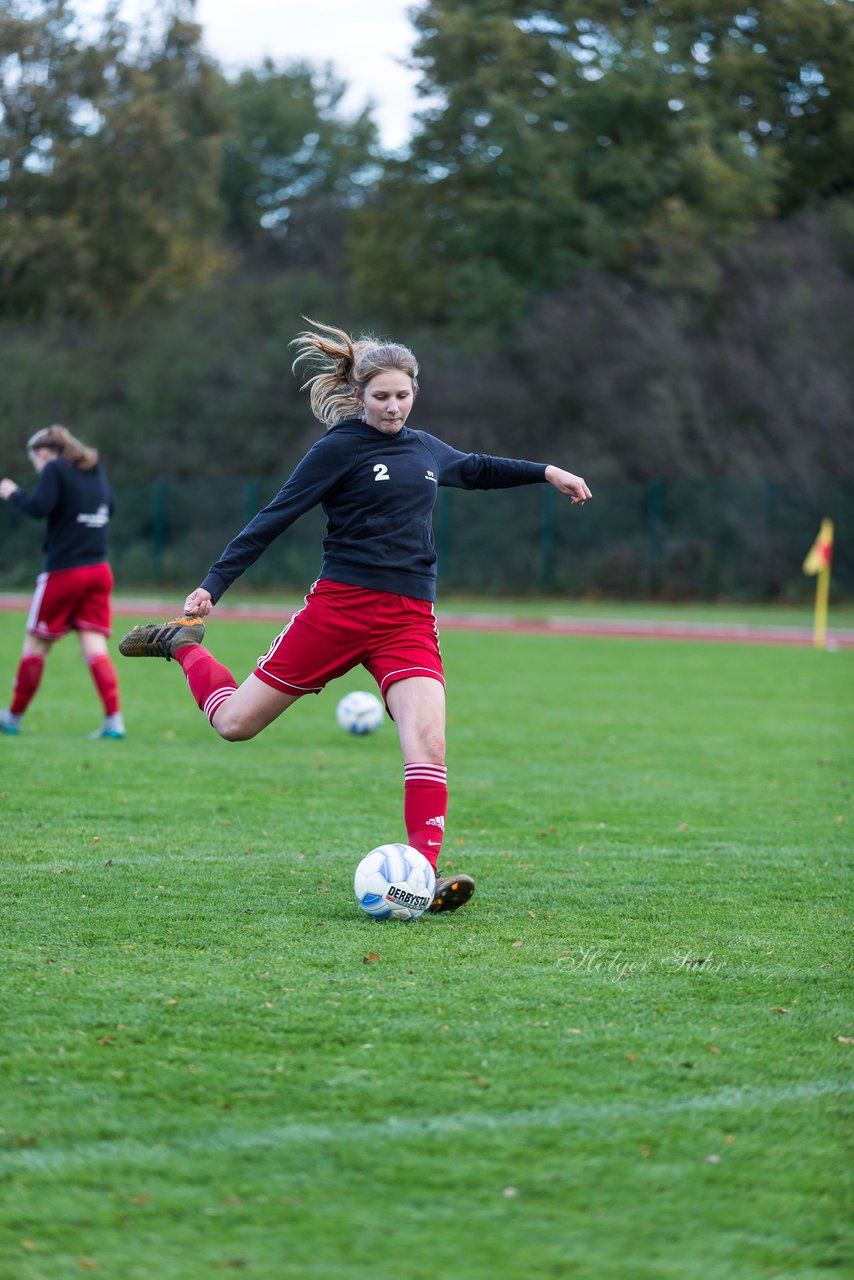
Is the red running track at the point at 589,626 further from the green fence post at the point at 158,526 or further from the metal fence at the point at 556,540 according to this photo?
the green fence post at the point at 158,526

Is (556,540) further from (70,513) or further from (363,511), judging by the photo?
(363,511)

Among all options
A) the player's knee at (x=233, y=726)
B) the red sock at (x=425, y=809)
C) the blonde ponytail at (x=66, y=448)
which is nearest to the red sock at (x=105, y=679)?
the blonde ponytail at (x=66, y=448)

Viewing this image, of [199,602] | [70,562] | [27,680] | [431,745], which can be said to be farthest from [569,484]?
[27,680]

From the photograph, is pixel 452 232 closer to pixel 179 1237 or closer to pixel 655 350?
pixel 655 350

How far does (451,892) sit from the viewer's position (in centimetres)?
543

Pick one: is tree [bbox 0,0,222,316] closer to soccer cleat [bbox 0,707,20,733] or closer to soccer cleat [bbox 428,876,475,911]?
soccer cleat [bbox 0,707,20,733]

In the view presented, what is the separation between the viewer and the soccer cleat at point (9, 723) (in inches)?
413

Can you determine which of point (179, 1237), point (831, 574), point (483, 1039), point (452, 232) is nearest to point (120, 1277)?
point (179, 1237)

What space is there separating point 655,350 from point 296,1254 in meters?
33.8

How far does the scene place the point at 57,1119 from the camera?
3.37m

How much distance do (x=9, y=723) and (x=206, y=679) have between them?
4.80 m

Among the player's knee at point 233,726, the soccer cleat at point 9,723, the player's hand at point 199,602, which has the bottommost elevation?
the soccer cleat at point 9,723

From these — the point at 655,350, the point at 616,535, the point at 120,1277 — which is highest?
the point at 655,350

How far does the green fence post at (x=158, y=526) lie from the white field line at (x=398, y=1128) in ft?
107
